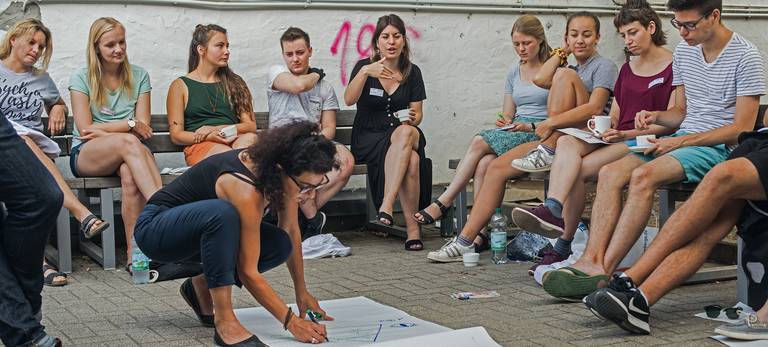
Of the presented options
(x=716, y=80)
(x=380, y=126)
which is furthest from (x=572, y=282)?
(x=380, y=126)

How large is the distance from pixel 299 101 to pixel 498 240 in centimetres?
204

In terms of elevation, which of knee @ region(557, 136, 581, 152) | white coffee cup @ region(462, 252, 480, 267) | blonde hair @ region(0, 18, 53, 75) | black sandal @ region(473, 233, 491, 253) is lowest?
black sandal @ region(473, 233, 491, 253)

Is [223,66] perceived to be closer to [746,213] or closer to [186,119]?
[186,119]

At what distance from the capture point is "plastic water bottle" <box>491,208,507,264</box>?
468cm

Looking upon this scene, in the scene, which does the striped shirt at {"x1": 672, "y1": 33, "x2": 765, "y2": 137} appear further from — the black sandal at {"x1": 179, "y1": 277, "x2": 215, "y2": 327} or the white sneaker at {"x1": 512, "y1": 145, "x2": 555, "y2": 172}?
the black sandal at {"x1": 179, "y1": 277, "x2": 215, "y2": 327}

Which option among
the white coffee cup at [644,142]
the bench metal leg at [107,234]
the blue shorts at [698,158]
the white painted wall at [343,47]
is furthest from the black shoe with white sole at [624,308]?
the white painted wall at [343,47]

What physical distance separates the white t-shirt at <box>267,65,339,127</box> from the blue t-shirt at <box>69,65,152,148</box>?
1.01 meters

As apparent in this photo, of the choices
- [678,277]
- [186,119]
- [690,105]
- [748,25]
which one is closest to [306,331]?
[678,277]

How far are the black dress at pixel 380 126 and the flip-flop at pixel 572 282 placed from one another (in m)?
2.33

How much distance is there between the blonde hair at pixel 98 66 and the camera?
4844 mm

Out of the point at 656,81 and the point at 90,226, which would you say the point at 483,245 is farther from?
the point at 90,226

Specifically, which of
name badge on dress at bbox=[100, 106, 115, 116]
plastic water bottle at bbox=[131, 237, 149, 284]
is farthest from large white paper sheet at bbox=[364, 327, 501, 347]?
name badge on dress at bbox=[100, 106, 115, 116]

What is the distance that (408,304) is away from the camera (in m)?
3.57

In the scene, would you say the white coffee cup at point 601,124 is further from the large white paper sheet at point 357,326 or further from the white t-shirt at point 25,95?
the white t-shirt at point 25,95
